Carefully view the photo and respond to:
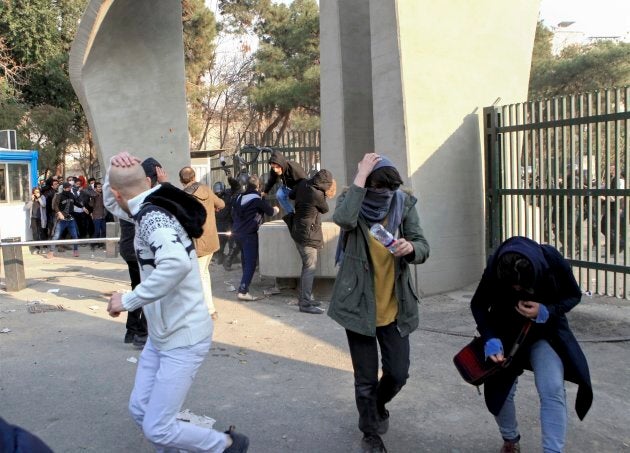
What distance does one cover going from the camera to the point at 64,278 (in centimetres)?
1066

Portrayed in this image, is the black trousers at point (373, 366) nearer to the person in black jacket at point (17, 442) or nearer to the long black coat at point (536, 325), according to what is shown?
the long black coat at point (536, 325)

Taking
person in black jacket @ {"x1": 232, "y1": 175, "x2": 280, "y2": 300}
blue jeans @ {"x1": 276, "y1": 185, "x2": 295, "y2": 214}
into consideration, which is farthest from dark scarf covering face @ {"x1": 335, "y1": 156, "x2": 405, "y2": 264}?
person in black jacket @ {"x1": 232, "y1": 175, "x2": 280, "y2": 300}

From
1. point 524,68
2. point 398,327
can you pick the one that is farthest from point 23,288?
point 524,68

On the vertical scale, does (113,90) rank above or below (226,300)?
above

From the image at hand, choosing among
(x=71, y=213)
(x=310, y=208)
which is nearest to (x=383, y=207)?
(x=310, y=208)

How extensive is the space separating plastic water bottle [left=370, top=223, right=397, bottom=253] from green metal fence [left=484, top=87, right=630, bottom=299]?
3865mm

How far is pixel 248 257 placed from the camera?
8.55m

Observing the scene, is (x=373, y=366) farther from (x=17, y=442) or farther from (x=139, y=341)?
(x=139, y=341)

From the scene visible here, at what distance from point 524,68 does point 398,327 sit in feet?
21.7

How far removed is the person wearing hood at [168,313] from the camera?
2.94 m

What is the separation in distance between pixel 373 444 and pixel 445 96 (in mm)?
5627

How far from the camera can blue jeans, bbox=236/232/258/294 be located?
8484 mm

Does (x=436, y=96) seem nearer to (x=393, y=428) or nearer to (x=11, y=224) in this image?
(x=393, y=428)

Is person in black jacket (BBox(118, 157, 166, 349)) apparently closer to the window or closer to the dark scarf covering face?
the dark scarf covering face
